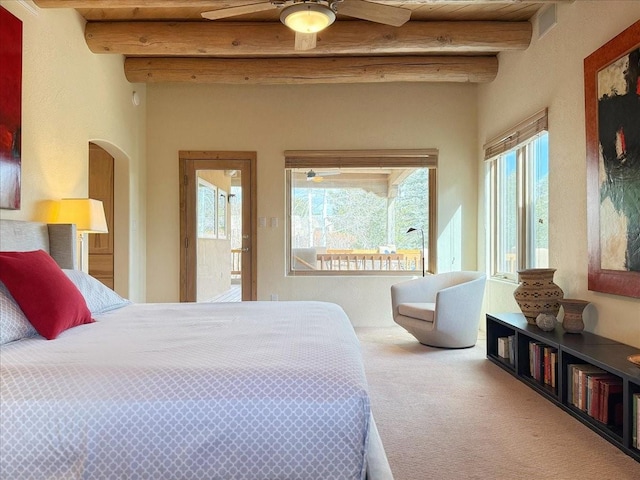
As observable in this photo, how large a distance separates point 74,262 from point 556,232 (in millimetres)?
3713

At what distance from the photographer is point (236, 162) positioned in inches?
206

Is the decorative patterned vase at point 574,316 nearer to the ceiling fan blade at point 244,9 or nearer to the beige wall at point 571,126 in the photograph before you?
the beige wall at point 571,126

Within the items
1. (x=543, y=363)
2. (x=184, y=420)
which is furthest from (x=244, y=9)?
(x=543, y=363)

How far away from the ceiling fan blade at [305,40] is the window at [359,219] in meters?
2.08

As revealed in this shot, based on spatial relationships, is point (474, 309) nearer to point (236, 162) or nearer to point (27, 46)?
point (236, 162)

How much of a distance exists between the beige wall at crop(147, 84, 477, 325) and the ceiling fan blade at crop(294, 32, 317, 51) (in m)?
1.92

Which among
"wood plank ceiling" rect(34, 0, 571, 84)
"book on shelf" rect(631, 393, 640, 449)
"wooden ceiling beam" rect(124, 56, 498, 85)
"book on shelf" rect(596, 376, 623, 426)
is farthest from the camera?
"wooden ceiling beam" rect(124, 56, 498, 85)

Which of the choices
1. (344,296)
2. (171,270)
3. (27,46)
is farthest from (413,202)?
(27,46)

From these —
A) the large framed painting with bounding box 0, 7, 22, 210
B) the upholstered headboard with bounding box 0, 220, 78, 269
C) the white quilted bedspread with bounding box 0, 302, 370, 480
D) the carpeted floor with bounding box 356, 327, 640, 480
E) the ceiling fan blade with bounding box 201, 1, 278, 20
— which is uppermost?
the ceiling fan blade with bounding box 201, 1, 278, 20

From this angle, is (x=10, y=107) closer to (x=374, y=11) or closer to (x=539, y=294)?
(x=374, y=11)

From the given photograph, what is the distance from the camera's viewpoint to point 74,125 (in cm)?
363

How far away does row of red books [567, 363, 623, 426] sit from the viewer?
7.46 ft

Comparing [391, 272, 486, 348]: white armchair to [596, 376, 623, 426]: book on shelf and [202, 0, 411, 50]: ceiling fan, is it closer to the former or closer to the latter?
[596, 376, 623, 426]: book on shelf

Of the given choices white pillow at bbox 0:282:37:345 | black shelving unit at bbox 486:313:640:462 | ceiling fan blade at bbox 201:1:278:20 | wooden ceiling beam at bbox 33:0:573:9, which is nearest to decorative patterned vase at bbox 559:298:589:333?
black shelving unit at bbox 486:313:640:462
